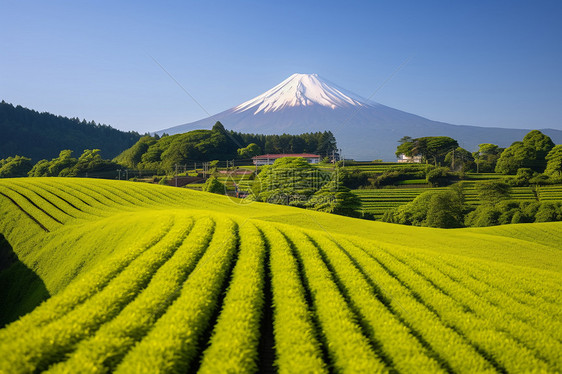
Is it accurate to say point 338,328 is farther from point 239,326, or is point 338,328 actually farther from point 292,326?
point 239,326

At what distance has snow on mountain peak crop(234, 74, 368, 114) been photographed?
13800 centimetres

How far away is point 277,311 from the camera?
21.7ft

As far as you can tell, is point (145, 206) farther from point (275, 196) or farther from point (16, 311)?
point (275, 196)

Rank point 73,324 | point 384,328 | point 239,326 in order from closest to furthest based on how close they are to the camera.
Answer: point 73,324 < point 239,326 < point 384,328

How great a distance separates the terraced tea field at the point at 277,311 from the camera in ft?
15.7

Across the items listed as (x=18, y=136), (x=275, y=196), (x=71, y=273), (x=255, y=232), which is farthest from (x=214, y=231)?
(x=18, y=136)

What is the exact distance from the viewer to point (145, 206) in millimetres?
27594

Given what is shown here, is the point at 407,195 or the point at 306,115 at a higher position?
the point at 306,115

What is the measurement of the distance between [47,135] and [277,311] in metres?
174

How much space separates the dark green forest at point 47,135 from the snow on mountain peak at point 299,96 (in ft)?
250

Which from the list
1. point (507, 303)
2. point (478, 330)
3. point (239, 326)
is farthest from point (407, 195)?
point (239, 326)

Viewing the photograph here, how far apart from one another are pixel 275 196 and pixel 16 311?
35.4 m

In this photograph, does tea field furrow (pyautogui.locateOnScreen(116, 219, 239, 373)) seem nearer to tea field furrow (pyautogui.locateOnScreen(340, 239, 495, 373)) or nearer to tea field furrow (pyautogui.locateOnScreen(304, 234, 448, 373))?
tea field furrow (pyautogui.locateOnScreen(304, 234, 448, 373))

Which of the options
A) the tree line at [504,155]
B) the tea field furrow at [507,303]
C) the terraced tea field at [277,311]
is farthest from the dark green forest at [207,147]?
the tea field furrow at [507,303]
